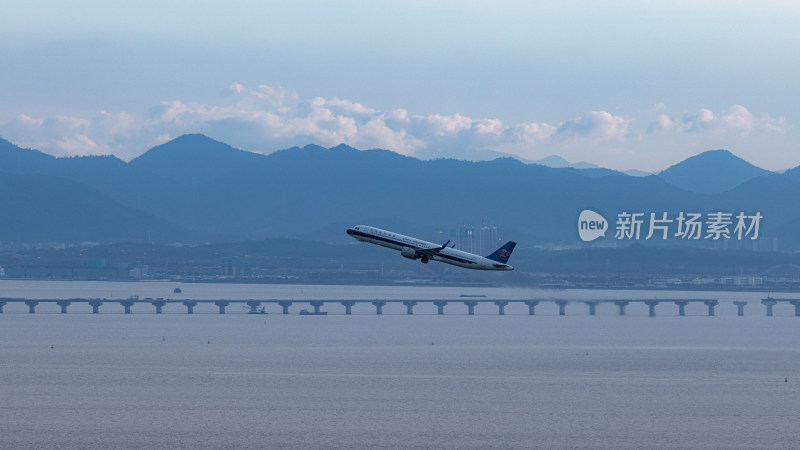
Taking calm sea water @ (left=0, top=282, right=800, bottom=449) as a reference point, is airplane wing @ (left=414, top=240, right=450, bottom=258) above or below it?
above

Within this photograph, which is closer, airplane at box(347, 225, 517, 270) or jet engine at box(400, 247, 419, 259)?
jet engine at box(400, 247, 419, 259)

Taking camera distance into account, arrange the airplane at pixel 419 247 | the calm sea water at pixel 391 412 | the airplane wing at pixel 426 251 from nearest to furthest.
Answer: the airplane wing at pixel 426 251, the airplane at pixel 419 247, the calm sea water at pixel 391 412

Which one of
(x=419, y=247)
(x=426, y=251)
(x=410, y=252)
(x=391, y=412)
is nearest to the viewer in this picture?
(x=410, y=252)

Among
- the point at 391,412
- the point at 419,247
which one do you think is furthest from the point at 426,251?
the point at 391,412

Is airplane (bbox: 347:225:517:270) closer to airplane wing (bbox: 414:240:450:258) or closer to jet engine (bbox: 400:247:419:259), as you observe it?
airplane wing (bbox: 414:240:450:258)

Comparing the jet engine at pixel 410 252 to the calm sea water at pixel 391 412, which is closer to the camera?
the jet engine at pixel 410 252

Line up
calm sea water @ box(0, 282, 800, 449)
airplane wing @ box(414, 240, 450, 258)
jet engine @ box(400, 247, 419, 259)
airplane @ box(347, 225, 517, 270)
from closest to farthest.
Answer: jet engine @ box(400, 247, 419, 259) < airplane wing @ box(414, 240, 450, 258) < airplane @ box(347, 225, 517, 270) < calm sea water @ box(0, 282, 800, 449)

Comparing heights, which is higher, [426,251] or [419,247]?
[419,247]

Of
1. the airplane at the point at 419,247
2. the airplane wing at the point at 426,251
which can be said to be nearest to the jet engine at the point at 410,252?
the airplane wing at the point at 426,251

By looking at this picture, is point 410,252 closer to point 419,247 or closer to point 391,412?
point 419,247

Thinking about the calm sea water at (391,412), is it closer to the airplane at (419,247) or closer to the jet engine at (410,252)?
the airplane at (419,247)

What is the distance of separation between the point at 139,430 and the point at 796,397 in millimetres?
91383

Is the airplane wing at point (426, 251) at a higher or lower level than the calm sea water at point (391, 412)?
higher

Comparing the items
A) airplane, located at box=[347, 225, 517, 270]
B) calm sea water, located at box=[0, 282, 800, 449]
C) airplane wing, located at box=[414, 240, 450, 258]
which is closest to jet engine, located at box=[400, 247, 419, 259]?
airplane wing, located at box=[414, 240, 450, 258]
